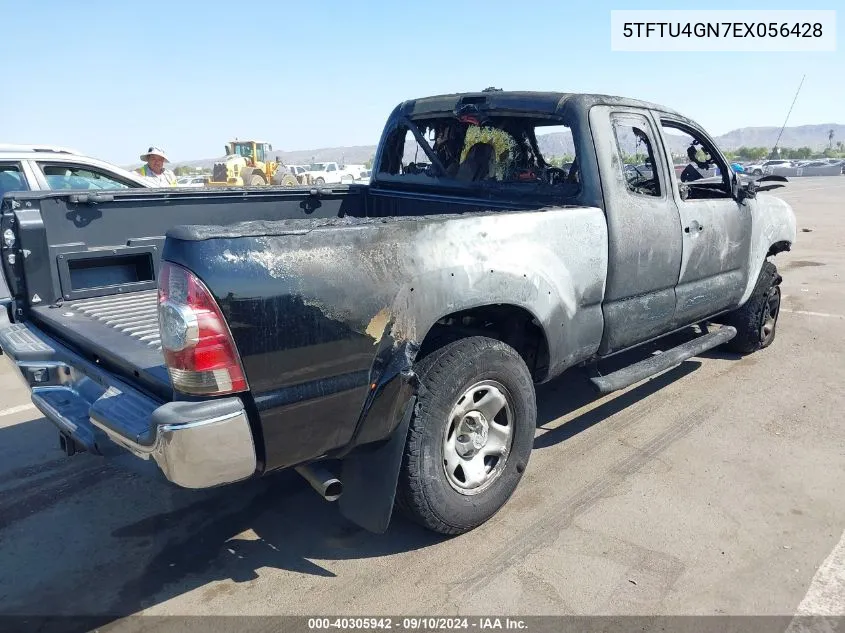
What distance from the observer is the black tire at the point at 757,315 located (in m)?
5.59

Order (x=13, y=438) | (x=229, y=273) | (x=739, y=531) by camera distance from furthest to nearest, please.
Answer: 1. (x=13, y=438)
2. (x=739, y=531)
3. (x=229, y=273)

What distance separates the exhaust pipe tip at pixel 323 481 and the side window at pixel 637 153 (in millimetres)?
2487

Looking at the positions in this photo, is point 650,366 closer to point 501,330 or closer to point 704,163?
point 501,330

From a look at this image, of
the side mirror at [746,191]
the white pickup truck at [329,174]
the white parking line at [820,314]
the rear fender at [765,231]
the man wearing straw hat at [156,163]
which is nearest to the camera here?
the side mirror at [746,191]

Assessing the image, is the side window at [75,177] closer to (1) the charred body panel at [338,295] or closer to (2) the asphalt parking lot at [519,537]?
(2) the asphalt parking lot at [519,537]

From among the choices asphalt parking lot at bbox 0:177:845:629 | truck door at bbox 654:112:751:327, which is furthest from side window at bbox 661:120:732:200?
asphalt parking lot at bbox 0:177:845:629

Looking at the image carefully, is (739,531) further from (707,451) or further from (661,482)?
(707,451)

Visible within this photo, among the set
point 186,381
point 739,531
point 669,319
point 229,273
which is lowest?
point 739,531

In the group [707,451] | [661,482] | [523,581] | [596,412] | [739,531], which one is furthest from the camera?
[596,412]

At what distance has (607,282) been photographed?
3672 mm

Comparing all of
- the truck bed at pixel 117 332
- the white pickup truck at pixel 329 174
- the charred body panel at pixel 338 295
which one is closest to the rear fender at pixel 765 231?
the charred body panel at pixel 338 295

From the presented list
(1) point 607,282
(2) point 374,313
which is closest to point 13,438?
(2) point 374,313

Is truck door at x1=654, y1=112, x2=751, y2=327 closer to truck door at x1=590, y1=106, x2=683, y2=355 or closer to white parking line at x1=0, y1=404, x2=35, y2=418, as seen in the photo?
truck door at x1=590, y1=106, x2=683, y2=355

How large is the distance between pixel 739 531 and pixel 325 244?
2384 millimetres
